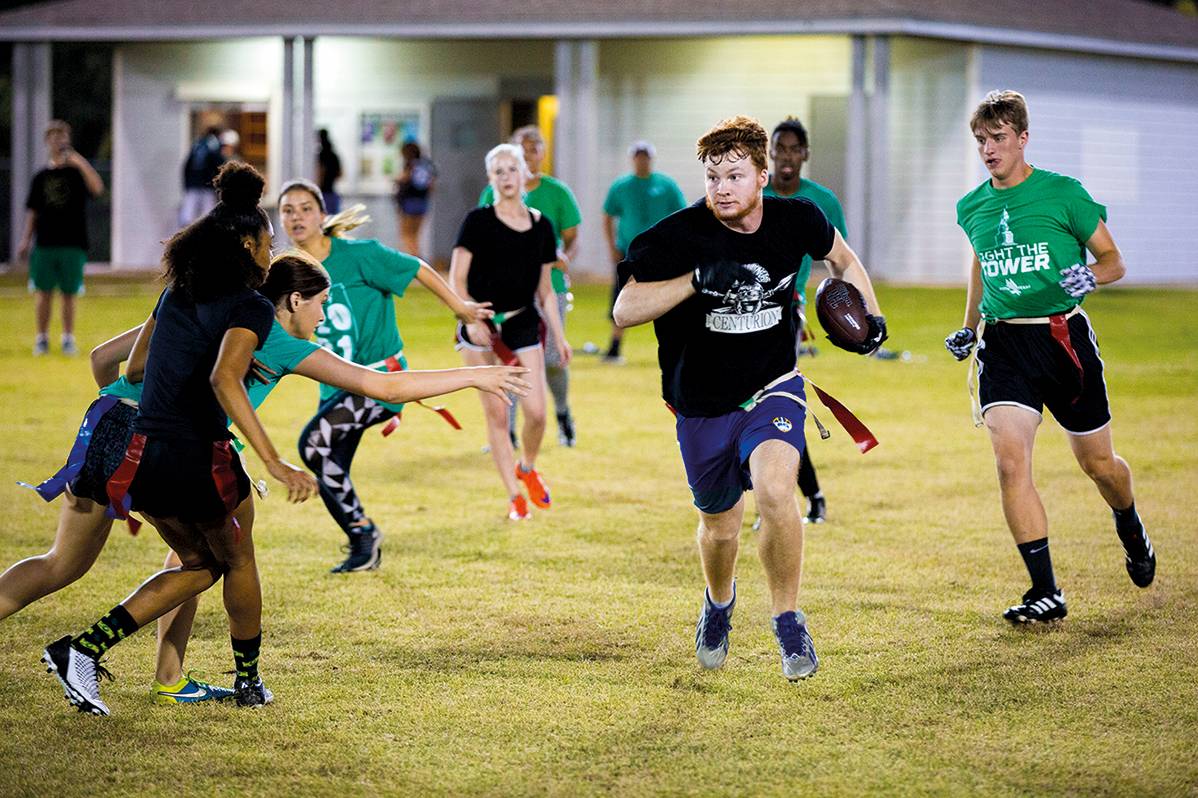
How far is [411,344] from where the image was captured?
18.9 meters

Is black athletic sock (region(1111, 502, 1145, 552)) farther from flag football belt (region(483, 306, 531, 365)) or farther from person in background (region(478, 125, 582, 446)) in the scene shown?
person in background (region(478, 125, 582, 446))

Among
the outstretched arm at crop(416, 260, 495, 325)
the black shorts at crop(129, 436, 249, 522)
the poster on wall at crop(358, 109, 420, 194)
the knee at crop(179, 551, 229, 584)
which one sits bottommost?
the knee at crop(179, 551, 229, 584)

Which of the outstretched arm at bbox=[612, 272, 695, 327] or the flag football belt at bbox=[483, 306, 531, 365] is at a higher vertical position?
the outstretched arm at bbox=[612, 272, 695, 327]

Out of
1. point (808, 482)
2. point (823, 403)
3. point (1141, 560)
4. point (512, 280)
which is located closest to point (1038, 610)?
point (1141, 560)

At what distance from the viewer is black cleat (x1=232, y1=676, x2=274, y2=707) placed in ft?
18.6

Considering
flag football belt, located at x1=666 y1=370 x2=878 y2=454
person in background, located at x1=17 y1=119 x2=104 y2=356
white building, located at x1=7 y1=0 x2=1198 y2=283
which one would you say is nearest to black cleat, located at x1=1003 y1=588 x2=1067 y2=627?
flag football belt, located at x1=666 y1=370 x2=878 y2=454

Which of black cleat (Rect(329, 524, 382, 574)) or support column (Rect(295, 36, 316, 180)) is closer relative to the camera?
black cleat (Rect(329, 524, 382, 574))

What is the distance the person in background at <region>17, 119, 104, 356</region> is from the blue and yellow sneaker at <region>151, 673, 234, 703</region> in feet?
41.0

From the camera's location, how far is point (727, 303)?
588 cm

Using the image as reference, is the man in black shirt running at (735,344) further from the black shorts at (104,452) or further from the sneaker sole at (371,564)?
the sneaker sole at (371,564)

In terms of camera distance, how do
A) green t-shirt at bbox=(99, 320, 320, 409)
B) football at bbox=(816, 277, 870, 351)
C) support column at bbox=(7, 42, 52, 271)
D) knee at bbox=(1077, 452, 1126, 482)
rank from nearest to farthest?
green t-shirt at bbox=(99, 320, 320, 409) → football at bbox=(816, 277, 870, 351) → knee at bbox=(1077, 452, 1126, 482) → support column at bbox=(7, 42, 52, 271)

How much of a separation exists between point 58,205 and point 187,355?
1332cm

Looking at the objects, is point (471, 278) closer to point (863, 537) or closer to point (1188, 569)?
point (863, 537)

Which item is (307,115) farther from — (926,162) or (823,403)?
(823,403)
